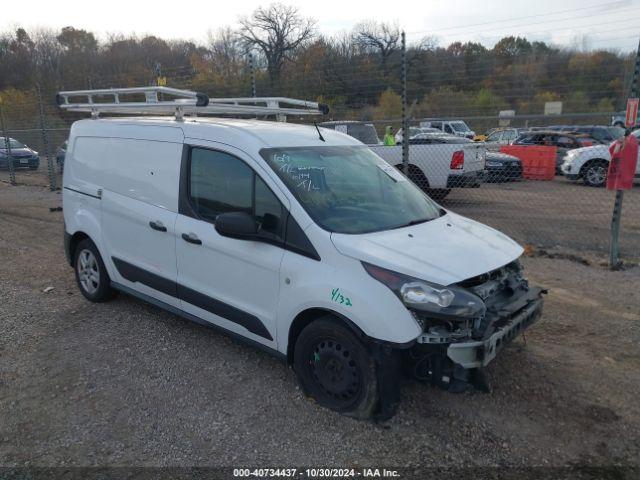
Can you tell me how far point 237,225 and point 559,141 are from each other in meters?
17.3

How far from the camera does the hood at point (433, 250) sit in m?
3.16

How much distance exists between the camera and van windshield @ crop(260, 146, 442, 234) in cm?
362

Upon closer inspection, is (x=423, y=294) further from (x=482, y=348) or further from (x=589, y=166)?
(x=589, y=166)

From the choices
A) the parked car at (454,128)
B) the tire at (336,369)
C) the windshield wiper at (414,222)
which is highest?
the parked car at (454,128)

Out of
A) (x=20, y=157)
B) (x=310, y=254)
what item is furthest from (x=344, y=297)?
(x=20, y=157)

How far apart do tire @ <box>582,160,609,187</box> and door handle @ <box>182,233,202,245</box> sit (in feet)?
45.1

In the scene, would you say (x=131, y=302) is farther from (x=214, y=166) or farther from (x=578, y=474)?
(x=578, y=474)

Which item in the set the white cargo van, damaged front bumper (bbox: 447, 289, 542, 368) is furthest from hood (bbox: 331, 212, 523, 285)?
damaged front bumper (bbox: 447, 289, 542, 368)

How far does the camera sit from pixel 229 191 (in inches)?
155

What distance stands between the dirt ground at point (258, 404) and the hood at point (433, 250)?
3.21 feet

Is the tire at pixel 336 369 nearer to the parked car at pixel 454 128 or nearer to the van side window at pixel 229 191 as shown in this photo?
the van side window at pixel 229 191

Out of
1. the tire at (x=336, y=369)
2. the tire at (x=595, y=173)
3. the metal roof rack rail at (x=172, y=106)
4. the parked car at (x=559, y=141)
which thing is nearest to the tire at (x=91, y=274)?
the metal roof rack rail at (x=172, y=106)

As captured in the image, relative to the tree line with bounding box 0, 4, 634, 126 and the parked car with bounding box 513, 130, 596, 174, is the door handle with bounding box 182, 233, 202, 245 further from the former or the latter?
the parked car with bounding box 513, 130, 596, 174

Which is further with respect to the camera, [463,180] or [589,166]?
[589,166]
